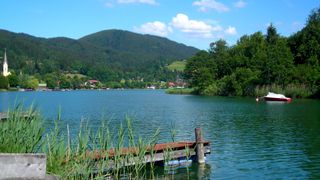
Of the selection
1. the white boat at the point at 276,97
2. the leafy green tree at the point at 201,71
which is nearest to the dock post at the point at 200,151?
the white boat at the point at 276,97

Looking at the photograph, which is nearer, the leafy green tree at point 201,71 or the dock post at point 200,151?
the dock post at point 200,151

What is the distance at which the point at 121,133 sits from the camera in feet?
40.3

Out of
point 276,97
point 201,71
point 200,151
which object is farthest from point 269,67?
point 200,151

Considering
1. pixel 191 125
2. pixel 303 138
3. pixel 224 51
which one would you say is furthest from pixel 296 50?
pixel 303 138

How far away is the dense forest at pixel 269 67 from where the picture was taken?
294 ft

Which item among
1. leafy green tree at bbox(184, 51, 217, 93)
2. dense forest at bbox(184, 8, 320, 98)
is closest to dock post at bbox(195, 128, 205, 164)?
dense forest at bbox(184, 8, 320, 98)

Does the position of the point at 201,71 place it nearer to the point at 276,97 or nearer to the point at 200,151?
the point at 276,97

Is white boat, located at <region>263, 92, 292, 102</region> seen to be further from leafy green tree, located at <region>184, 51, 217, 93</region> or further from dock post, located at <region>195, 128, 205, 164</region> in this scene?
dock post, located at <region>195, 128, 205, 164</region>

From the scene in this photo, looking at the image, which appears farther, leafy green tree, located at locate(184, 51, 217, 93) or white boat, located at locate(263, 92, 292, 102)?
leafy green tree, located at locate(184, 51, 217, 93)

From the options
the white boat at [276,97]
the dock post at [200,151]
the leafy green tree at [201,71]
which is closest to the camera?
the dock post at [200,151]

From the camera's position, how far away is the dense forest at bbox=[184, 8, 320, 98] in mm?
89562

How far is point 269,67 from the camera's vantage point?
92.8m

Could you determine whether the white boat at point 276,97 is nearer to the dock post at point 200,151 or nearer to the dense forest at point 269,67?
the dense forest at point 269,67

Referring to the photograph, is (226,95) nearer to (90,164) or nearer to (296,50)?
(296,50)
